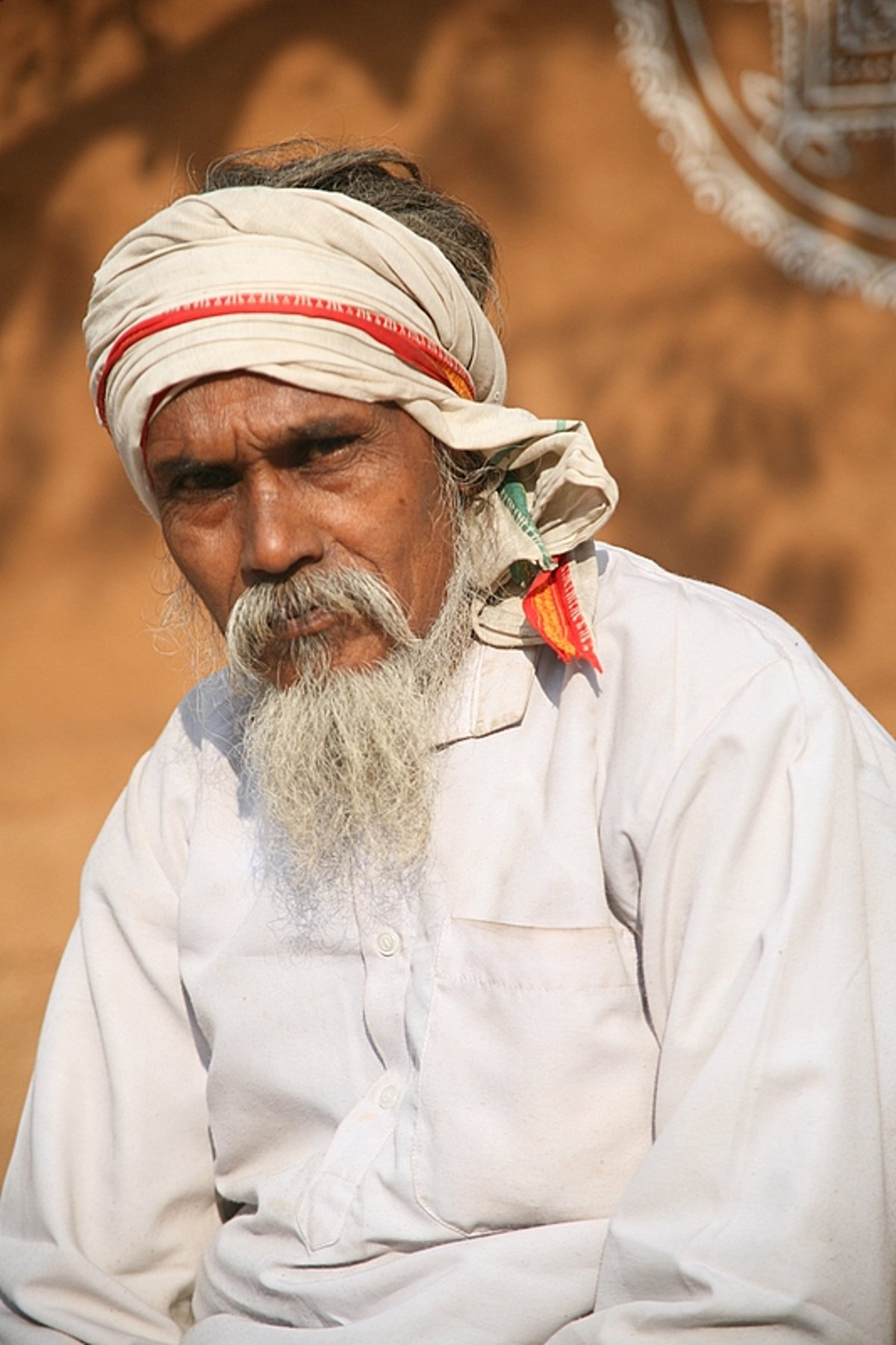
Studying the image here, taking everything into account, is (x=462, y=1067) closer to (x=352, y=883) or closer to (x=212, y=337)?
(x=352, y=883)

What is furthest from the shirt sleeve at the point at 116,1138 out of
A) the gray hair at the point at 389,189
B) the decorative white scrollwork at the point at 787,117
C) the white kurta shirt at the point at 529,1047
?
the decorative white scrollwork at the point at 787,117

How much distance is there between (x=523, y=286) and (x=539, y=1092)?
3.66m

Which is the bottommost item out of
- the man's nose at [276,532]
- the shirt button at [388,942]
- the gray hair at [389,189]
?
the shirt button at [388,942]

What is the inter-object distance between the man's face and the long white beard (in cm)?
3

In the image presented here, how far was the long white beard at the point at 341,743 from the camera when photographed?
2.38 meters

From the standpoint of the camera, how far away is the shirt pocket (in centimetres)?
206

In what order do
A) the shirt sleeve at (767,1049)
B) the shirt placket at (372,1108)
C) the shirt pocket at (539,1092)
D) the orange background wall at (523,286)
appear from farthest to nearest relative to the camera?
the orange background wall at (523,286) → the shirt placket at (372,1108) → the shirt pocket at (539,1092) → the shirt sleeve at (767,1049)

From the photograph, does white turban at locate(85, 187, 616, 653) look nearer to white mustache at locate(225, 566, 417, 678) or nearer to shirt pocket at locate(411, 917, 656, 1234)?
white mustache at locate(225, 566, 417, 678)

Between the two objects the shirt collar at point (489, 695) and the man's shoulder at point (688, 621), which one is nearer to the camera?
the man's shoulder at point (688, 621)

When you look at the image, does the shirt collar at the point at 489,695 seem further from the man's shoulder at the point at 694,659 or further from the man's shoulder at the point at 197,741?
the man's shoulder at the point at 197,741

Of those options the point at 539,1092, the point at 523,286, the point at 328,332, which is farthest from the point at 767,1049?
the point at 523,286

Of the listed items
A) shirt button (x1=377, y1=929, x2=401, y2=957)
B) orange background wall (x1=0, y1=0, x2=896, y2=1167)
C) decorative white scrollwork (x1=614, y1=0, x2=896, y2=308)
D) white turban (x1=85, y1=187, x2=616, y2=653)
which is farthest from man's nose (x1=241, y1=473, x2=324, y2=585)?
decorative white scrollwork (x1=614, y1=0, x2=896, y2=308)

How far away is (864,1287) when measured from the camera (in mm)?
1802

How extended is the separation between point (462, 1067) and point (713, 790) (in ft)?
1.72
